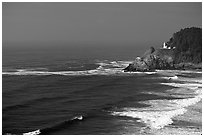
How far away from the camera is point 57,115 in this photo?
39406mm

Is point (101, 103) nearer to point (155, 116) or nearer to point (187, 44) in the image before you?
point (155, 116)

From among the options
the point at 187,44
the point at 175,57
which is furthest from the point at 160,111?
the point at 187,44

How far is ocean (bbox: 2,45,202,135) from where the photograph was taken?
35.0 meters

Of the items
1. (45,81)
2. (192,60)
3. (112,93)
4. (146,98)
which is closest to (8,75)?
(45,81)

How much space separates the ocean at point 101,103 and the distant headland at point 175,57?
265 inches

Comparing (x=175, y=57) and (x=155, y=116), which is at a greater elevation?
(x=175, y=57)

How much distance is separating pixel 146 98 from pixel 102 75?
2169 centimetres

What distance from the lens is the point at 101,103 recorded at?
1757 inches

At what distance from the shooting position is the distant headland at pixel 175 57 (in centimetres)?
7675

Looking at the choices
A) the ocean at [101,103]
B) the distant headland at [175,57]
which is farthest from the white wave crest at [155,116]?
the distant headland at [175,57]

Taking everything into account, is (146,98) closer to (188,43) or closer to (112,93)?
(112,93)

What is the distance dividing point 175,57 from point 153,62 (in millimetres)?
4850

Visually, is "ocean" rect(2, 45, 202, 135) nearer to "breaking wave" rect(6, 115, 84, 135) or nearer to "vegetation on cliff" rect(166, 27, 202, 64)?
"breaking wave" rect(6, 115, 84, 135)

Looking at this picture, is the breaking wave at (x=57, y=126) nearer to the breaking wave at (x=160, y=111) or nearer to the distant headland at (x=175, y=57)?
the breaking wave at (x=160, y=111)
